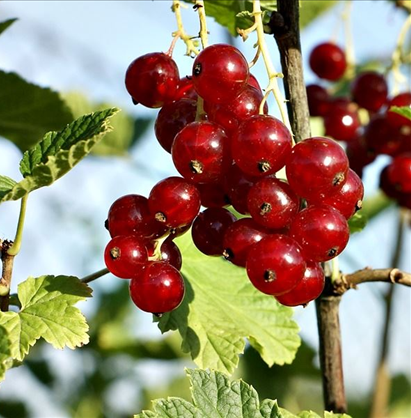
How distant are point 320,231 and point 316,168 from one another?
2.9 inches

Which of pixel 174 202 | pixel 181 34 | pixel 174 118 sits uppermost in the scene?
pixel 181 34

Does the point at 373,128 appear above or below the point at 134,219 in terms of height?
above

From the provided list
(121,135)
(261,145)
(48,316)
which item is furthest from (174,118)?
(121,135)

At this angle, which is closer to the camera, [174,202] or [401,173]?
[174,202]

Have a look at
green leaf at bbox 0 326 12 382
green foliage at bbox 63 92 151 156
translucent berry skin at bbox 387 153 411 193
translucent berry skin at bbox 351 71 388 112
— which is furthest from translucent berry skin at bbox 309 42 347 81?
green leaf at bbox 0 326 12 382

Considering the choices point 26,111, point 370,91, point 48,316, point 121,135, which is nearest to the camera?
point 48,316

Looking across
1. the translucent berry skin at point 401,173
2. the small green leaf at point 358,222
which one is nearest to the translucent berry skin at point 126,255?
the small green leaf at point 358,222

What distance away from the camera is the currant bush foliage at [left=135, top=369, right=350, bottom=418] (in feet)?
3.44

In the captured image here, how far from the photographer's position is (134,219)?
41.7 inches

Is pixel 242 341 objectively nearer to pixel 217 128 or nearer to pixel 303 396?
pixel 217 128

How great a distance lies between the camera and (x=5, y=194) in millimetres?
1054

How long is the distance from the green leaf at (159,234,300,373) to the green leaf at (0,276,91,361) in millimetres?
246

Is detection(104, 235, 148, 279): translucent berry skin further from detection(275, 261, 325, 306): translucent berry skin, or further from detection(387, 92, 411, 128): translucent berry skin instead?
detection(387, 92, 411, 128): translucent berry skin

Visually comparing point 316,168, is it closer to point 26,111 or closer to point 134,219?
point 134,219
